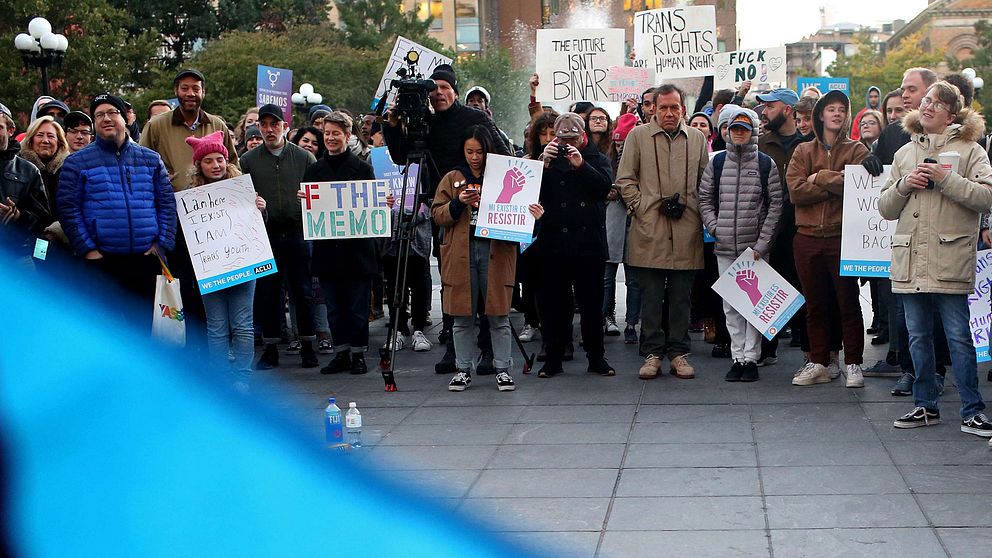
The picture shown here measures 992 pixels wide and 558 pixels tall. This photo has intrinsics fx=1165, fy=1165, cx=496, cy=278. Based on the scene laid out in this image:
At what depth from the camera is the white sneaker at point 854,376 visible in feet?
27.1

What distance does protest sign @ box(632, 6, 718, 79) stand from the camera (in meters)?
13.1

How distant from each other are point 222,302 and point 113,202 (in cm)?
106

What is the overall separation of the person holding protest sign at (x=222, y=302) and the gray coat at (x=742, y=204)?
3.48m

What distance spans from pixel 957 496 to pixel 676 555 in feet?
5.26

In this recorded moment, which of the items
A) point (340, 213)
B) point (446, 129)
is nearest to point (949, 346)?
point (446, 129)

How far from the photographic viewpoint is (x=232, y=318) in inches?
334

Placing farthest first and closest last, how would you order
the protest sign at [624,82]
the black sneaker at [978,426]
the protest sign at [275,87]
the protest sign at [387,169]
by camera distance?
1. the protest sign at [275,87]
2. the protest sign at [624,82]
3. the protest sign at [387,169]
4. the black sneaker at [978,426]

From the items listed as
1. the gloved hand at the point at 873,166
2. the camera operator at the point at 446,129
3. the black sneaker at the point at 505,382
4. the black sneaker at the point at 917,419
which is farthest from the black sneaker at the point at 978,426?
the camera operator at the point at 446,129

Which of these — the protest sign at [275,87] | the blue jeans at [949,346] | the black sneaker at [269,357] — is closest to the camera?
the blue jeans at [949,346]

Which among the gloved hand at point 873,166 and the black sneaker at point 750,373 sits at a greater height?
the gloved hand at point 873,166

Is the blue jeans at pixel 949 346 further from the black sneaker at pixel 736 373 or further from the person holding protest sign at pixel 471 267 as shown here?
the person holding protest sign at pixel 471 267

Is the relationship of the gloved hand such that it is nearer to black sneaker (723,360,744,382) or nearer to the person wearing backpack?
the person wearing backpack

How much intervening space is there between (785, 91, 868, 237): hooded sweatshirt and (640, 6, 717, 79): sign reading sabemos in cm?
466

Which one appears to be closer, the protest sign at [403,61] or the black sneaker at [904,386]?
the black sneaker at [904,386]
